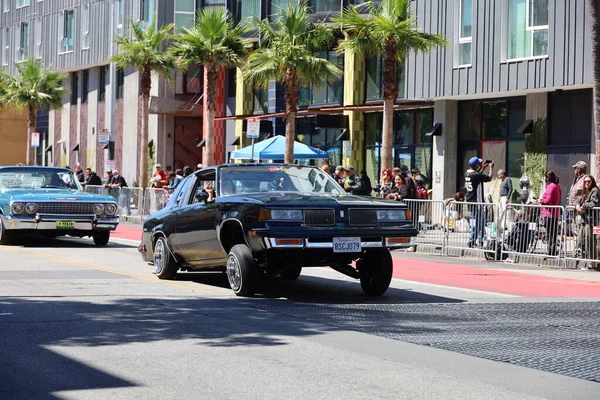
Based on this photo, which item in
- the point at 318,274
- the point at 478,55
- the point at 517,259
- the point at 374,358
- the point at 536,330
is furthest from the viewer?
the point at 478,55

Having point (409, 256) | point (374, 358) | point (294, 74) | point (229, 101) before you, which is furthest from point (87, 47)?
point (374, 358)

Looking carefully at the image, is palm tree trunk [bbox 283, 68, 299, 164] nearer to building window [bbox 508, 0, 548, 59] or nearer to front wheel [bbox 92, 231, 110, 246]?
building window [bbox 508, 0, 548, 59]

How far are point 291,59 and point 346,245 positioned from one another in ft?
66.4

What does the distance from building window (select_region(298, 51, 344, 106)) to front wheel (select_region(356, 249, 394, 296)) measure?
84.3 feet

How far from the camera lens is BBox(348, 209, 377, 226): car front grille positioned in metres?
12.9

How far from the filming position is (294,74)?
3291 centimetres

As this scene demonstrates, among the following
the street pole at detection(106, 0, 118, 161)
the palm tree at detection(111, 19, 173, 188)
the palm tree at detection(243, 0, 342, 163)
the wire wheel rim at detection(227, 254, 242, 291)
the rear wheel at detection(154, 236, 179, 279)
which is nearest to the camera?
the wire wheel rim at detection(227, 254, 242, 291)

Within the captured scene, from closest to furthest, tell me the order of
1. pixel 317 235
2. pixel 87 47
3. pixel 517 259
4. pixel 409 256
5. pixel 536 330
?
pixel 536 330, pixel 317 235, pixel 517 259, pixel 409 256, pixel 87 47

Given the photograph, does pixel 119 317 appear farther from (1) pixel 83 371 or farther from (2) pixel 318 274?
(2) pixel 318 274

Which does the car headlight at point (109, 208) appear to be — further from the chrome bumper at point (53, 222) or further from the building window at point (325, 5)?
the building window at point (325, 5)

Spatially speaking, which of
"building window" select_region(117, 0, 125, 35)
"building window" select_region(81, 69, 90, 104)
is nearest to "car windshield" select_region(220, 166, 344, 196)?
"building window" select_region(117, 0, 125, 35)

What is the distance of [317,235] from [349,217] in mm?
496

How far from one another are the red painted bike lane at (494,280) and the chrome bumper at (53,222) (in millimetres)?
5740

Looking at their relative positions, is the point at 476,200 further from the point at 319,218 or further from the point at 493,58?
the point at 319,218
